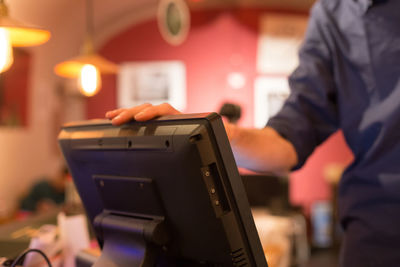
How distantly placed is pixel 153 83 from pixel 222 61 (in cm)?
109

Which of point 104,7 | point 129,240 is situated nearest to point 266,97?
point 104,7

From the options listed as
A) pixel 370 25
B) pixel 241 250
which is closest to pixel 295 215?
pixel 370 25

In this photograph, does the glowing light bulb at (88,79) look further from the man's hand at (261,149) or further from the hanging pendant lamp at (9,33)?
the man's hand at (261,149)

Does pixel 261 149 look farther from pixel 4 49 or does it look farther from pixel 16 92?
pixel 16 92

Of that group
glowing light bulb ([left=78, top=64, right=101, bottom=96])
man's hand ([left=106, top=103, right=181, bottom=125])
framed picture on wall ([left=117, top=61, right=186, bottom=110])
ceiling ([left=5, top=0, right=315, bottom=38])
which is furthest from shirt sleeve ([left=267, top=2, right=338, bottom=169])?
framed picture on wall ([left=117, top=61, right=186, bottom=110])

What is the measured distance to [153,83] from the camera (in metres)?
6.18

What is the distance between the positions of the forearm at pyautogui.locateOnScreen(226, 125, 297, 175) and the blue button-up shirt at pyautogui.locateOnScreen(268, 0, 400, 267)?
0.03 metres

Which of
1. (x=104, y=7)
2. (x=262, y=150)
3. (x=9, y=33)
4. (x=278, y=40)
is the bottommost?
(x=262, y=150)

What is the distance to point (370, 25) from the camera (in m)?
1.04

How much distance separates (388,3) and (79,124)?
78 centimetres

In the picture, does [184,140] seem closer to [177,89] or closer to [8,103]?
[8,103]

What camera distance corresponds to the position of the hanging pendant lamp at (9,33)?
1.79 metres

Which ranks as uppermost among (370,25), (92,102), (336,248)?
(370,25)

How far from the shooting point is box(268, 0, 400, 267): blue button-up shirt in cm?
97
